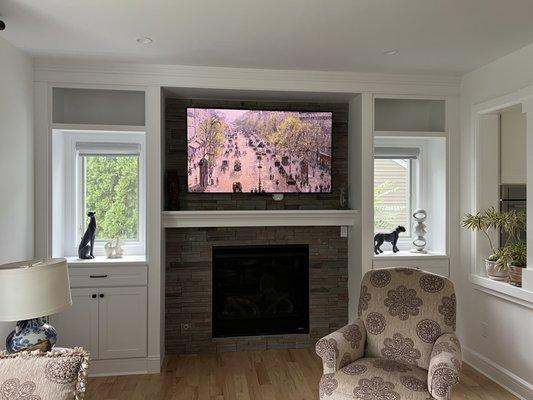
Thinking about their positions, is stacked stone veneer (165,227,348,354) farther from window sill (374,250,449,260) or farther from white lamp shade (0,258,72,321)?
white lamp shade (0,258,72,321)

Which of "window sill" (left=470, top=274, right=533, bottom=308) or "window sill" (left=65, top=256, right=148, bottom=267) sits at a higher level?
"window sill" (left=65, top=256, right=148, bottom=267)

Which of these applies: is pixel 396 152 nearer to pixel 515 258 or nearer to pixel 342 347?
pixel 515 258

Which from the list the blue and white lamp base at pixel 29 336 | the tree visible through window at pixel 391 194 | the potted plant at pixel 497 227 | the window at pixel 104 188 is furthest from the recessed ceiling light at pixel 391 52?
the blue and white lamp base at pixel 29 336

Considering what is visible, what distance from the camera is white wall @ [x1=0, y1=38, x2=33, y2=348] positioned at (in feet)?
9.76

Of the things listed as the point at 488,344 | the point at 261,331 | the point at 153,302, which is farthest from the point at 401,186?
the point at 153,302

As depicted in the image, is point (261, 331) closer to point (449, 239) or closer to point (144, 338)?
point (144, 338)

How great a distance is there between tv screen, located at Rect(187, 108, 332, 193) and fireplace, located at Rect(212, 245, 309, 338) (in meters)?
0.61

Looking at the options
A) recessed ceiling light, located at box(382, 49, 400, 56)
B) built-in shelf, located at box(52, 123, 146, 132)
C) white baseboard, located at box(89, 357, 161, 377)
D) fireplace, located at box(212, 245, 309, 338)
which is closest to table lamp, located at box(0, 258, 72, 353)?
white baseboard, located at box(89, 357, 161, 377)

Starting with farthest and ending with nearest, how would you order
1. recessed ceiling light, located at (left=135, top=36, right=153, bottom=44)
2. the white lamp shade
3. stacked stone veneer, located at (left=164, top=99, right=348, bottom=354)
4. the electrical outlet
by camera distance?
stacked stone veneer, located at (left=164, top=99, right=348, bottom=354), the electrical outlet, recessed ceiling light, located at (left=135, top=36, right=153, bottom=44), the white lamp shade

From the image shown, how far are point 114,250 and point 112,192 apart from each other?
1.75ft

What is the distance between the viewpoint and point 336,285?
4.28 m

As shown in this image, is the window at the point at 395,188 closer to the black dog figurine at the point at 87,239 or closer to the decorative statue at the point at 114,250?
the decorative statue at the point at 114,250

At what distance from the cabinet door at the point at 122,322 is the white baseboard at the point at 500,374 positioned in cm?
271

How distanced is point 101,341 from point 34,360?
208 cm
